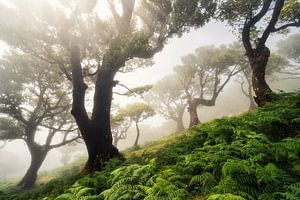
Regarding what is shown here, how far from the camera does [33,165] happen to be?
2561 centimetres

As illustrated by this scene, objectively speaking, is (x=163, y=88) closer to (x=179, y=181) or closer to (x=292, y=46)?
(x=292, y=46)

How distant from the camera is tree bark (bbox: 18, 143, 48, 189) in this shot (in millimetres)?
24797

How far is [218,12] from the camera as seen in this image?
1805 centimetres

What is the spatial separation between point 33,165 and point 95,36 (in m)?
17.3

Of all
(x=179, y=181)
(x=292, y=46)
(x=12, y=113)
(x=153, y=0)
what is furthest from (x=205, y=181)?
(x=292, y=46)

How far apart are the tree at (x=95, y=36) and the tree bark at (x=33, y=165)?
13919 mm

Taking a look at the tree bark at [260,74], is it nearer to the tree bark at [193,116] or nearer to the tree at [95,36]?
the tree at [95,36]

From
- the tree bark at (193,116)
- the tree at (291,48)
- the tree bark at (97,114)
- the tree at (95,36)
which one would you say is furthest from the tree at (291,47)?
the tree bark at (97,114)

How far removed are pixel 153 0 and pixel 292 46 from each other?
44652mm

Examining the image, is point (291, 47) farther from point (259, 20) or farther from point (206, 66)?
point (259, 20)

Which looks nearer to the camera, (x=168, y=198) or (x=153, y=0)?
(x=168, y=198)

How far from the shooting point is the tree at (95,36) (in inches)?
531

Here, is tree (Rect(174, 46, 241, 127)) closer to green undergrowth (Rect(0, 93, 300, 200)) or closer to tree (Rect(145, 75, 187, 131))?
tree (Rect(145, 75, 187, 131))

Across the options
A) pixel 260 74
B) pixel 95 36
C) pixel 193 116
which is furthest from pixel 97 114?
pixel 193 116
